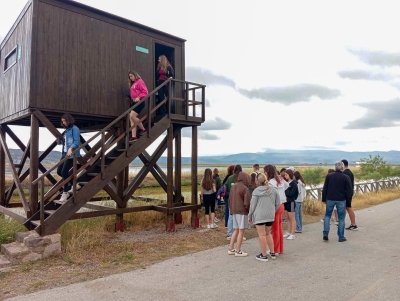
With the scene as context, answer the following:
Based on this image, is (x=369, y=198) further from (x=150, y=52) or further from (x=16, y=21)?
(x=16, y=21)

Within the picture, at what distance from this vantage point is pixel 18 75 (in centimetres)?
944

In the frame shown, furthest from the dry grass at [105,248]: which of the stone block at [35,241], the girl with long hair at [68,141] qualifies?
the girl with long hair at [68,141]

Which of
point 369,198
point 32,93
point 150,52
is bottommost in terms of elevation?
point 369,198

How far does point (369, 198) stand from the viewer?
18.6 metres

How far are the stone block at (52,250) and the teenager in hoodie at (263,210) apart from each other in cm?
393

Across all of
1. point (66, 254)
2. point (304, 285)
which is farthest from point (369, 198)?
point (66, 254)

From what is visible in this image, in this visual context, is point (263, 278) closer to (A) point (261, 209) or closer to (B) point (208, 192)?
(A) point (261, 209)

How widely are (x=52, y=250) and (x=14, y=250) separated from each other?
686mm

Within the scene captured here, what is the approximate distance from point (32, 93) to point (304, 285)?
719 cm

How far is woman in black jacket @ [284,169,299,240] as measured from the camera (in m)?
9.10

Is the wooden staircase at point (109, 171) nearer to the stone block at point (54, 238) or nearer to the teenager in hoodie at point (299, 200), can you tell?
the stone block at point (54, 238)

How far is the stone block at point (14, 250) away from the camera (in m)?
6.78

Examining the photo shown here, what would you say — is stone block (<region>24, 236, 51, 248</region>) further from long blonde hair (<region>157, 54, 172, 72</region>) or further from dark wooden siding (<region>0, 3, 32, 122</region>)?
long blonde hair (<region>157, 54, 172, 72</region>)

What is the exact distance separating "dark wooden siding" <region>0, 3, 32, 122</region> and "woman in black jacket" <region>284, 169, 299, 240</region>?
672 cm
